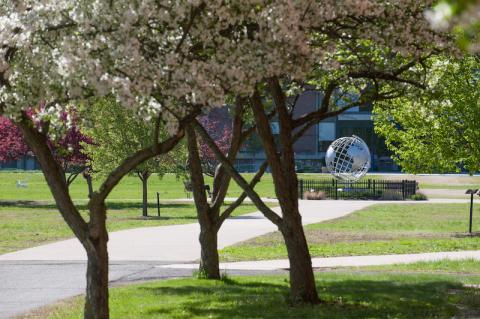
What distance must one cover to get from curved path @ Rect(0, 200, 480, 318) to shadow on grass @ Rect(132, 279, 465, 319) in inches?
77.9

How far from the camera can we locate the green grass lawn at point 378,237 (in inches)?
780

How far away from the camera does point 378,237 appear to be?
23.8m

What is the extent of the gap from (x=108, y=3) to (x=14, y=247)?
15.3 metres

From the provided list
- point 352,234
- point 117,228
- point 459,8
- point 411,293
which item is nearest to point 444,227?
point 352,234

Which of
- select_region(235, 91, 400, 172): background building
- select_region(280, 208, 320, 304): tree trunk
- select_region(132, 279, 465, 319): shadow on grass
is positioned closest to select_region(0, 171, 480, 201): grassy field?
select_region(132, 279, 465, 319): shadow on grass

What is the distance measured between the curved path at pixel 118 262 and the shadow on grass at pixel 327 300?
1979mm

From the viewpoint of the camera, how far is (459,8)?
239 cm

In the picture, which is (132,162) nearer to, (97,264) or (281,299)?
(97,264)

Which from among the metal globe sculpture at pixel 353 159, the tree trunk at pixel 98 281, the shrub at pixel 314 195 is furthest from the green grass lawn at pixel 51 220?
the metal globe sculpture at pixel 353 159

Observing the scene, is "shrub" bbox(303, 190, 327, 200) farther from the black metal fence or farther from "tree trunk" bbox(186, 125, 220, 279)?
"tree trunk" bbox(186, 125, 220, 279)

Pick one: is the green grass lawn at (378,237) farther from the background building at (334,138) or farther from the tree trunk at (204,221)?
the background building at (334,138)

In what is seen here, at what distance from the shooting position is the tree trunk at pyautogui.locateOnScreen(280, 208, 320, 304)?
429 inches

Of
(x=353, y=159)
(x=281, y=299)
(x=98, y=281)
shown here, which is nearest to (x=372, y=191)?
(x=353, y=159)

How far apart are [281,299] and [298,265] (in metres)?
0.92
